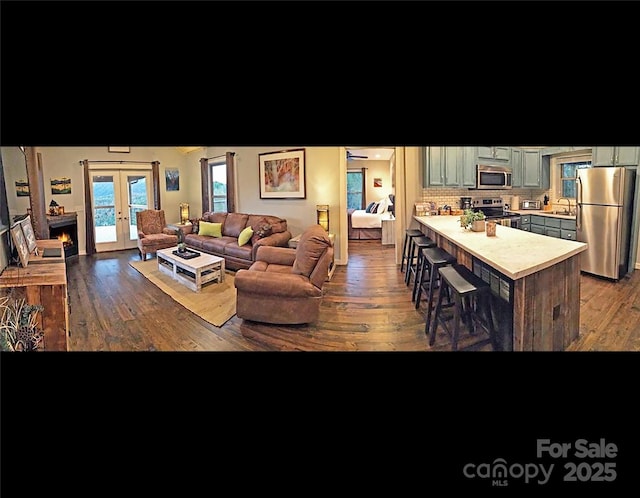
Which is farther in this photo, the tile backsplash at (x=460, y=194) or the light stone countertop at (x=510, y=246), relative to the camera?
the tile backsplash at (x=460, y=194)

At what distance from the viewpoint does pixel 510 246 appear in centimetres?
139

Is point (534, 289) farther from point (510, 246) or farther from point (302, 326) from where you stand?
point (302, 326)

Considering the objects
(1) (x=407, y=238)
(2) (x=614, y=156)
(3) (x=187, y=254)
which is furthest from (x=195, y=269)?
(2) (x=614, y=156)

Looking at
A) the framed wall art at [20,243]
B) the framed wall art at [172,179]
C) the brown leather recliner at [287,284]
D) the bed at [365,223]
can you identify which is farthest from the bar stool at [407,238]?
the framed wall art at [20,243]

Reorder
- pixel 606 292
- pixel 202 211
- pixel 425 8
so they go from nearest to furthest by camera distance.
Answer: pixel 425 8 → pixel 606 292 → pixel 202 211

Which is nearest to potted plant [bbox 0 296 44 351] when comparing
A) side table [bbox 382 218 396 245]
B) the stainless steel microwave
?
side table [bbox 382 218 396 245]

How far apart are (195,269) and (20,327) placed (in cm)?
76

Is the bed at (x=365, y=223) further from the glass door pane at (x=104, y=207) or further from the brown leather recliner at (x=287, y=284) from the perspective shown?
the glass door pane at (x=104, y=207)

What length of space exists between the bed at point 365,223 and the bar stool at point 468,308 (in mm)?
371

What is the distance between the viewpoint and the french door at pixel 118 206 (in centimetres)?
138
